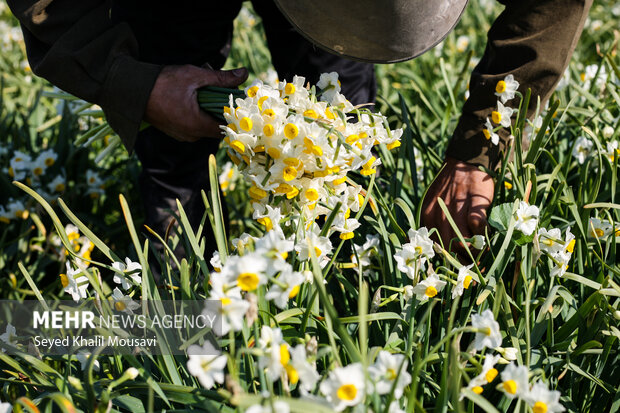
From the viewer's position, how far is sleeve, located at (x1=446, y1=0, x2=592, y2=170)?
1213mm

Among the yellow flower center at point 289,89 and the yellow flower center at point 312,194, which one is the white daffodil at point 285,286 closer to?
the yellow flower center at point 312,194

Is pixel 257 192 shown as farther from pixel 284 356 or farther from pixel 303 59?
pixel 303 59

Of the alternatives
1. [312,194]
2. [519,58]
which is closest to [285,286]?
[312,194]

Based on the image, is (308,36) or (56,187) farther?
(56,187)

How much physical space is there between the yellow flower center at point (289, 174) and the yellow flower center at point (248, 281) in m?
0.25

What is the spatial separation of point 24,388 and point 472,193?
37.1 inches

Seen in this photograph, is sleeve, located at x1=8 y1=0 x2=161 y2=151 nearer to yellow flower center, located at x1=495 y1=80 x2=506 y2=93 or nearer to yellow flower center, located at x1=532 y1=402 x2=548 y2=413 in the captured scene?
yellow flower center, located at x1=495 y1=80 x2=506 y2=93

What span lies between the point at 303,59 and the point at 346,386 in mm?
1177

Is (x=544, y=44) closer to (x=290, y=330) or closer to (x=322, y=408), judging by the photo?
(x=290, y=330)

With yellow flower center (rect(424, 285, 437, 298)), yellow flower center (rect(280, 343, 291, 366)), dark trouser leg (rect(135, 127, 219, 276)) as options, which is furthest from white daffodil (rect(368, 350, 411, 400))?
dark trouser leg (rect(135, 127, 219, 276))

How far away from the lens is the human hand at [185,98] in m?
1.17

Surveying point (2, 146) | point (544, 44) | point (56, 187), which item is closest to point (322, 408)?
point (544, 44)

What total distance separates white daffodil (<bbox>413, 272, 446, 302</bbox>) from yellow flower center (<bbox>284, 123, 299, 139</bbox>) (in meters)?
0.33

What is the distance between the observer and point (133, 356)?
0.91 m
